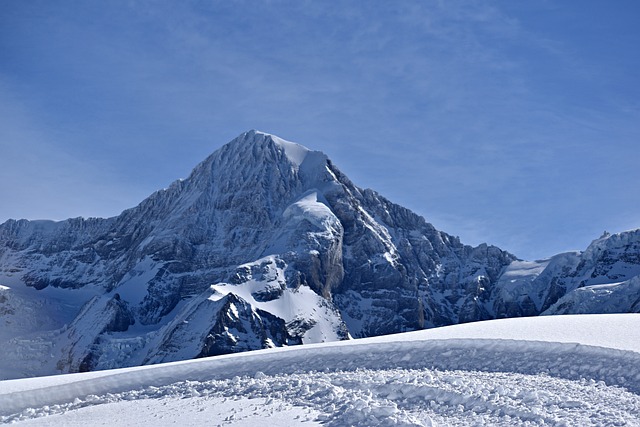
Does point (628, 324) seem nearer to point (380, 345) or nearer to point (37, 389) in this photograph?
point (380, 345)

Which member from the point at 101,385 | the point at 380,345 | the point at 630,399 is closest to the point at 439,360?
the point at 380,345

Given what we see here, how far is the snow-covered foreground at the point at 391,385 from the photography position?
30281 mm

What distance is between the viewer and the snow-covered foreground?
30.3 metres

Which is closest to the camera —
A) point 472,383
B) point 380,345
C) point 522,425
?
point 522,425

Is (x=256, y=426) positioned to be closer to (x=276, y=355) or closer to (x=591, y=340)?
(x=276, y=355)

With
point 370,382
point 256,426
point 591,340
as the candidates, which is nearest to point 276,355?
point 370,382

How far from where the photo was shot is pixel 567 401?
3014 centimetres

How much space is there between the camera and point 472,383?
33125 mm

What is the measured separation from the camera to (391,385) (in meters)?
33.9

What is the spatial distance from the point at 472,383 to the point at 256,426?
8.63m

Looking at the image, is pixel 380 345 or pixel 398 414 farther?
pixel 380 345

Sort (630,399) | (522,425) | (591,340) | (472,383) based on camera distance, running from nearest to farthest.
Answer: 1. (522,425)
2. (630,399)
3. (472,383)
4. (591,340)

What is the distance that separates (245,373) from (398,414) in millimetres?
11317

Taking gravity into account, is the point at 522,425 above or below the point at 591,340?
below
